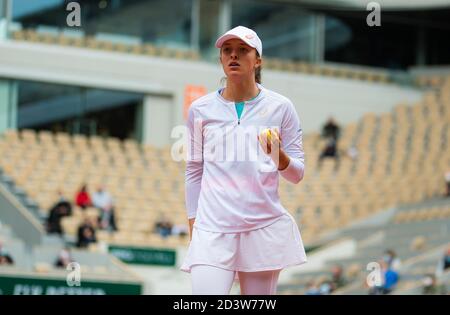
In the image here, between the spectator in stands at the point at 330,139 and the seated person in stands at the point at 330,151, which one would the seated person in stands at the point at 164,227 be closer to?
the spectator in stands at the point at 330,139

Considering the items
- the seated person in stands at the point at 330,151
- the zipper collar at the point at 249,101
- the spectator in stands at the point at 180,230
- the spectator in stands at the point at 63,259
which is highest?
the seated person in stands at the point at 330,151

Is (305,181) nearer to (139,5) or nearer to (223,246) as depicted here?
(139,5)

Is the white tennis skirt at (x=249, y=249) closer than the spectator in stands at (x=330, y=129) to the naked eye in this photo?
Yes

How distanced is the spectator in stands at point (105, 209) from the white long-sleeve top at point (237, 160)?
17.1 meters

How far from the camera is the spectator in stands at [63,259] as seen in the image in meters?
18.0

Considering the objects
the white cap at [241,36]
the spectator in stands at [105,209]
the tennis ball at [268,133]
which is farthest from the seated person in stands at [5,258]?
the tennis ball at [268,133]

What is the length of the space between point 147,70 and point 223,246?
998 inches

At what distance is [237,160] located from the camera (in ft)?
16.5

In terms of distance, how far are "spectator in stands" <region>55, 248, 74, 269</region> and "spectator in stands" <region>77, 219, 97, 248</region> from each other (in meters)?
2.27

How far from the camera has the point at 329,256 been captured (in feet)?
77.2

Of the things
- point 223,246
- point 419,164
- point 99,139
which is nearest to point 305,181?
point 419,164

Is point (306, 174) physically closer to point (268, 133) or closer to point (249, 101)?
point (249, 101)

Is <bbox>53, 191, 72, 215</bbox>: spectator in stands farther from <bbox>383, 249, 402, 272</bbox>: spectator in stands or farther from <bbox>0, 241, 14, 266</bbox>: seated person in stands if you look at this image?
<bbox>383, 249, 402, 272</bbox>: spectator in stands

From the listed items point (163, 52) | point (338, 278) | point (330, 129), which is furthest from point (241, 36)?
point (330, 129)
